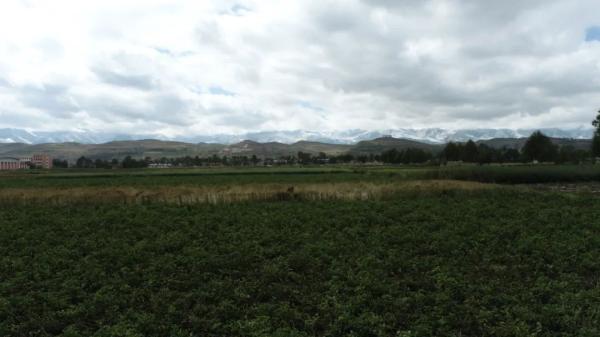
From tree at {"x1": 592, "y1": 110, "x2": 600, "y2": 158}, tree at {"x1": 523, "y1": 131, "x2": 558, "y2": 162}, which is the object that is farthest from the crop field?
tree at {"x1": 523, "y1": 131, "x2": 558, "y2": 162}

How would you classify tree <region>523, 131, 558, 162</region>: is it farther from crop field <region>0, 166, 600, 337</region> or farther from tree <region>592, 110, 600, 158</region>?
crop field <region>0, 166, 600, 337</region>

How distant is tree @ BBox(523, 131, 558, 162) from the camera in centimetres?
13175

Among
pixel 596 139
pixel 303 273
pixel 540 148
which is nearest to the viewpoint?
pixel 303 273

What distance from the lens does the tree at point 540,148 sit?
432 feet

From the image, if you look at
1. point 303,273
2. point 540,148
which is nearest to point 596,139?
point 540,148

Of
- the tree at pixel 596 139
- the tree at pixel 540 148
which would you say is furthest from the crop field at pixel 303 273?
the tree at pixel 540 148

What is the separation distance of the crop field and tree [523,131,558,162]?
12483cm

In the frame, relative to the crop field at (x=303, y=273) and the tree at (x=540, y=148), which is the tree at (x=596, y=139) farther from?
the crop field at (x=303, y=273)

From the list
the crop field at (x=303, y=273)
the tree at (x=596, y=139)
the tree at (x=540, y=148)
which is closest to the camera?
the crop field at (x=303, y=273)

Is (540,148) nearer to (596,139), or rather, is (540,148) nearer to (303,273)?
(596,139)

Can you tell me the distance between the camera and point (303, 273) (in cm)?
1325

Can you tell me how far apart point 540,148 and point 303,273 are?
144 meters

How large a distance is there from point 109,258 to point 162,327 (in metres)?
6.61

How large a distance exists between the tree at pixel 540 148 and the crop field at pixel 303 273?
125 meters
